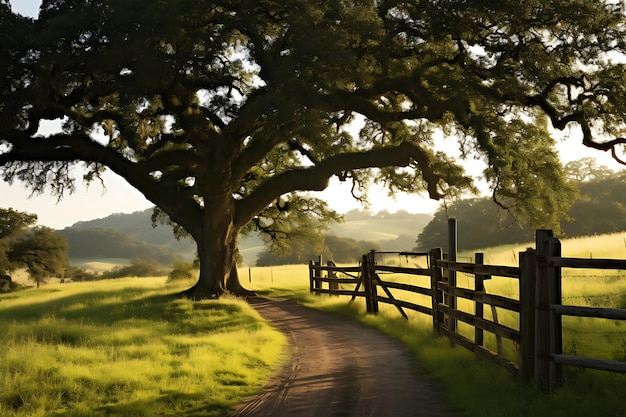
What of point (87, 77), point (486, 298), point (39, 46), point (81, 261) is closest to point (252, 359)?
point (486, 298)

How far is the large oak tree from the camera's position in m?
17.7

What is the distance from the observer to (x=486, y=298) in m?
9.12

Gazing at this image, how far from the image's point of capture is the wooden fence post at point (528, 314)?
7.52m

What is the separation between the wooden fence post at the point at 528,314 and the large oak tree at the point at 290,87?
11080mm

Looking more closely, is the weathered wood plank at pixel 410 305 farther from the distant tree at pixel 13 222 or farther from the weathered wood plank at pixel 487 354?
the distant tree at pixel 13 222

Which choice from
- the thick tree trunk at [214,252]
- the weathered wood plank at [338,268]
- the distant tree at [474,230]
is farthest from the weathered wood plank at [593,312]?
the distant tree at [474,230]

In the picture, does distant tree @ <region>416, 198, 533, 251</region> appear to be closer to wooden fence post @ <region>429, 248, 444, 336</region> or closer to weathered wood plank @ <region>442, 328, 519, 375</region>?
wooden fence post @ <region>429, 248, 444, 336</region>

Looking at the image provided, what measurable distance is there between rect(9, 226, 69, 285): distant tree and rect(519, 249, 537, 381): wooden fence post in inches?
2096

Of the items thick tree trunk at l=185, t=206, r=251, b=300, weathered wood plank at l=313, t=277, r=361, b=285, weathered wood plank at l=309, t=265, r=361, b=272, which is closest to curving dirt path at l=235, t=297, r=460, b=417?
weathered wood plank at l=313, t=277, r=361, b=285

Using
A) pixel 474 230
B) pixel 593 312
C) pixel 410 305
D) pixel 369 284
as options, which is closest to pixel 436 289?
pixel 410 305

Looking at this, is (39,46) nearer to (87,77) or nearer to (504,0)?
(87,77)

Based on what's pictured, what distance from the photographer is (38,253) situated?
53.1 meters

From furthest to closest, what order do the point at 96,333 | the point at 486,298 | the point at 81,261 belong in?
the point at 81,261
the point at 96,333
the point at 486,298

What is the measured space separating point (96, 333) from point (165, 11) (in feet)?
33.4
